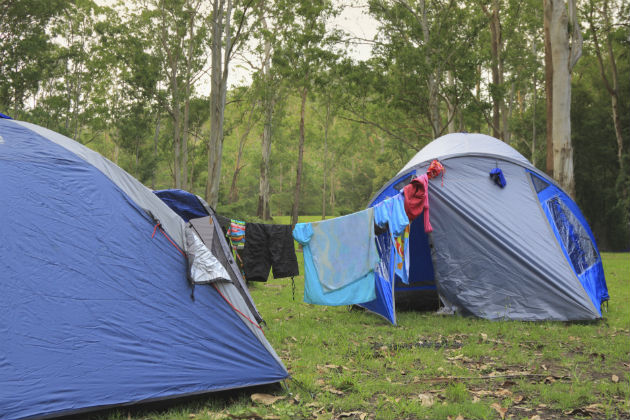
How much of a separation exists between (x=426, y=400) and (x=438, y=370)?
0.84m

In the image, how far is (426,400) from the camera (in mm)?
4008

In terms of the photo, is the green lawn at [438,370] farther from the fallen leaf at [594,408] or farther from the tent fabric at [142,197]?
the tent fabric at [142,197]

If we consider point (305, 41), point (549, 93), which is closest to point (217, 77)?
point (305, 41)

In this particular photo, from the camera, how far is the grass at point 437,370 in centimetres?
380

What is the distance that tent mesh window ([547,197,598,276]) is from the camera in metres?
7.47

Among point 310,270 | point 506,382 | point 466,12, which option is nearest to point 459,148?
point 310,270

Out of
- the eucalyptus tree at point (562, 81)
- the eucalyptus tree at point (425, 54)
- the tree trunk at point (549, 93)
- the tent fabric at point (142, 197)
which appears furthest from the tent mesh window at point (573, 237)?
the eucalyptus tree at point (425, 54)

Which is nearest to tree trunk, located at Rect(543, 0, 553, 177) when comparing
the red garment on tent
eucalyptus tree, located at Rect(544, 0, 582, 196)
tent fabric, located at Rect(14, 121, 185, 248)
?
eucalyptus tree, located at Rect(544, 0, 582, 196)

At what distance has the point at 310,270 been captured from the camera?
7039 mm

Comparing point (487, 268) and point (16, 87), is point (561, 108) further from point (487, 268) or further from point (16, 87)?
point (16, 87)

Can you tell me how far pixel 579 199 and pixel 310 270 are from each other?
2662cm

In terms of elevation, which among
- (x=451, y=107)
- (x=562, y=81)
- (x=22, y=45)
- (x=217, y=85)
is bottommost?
(x=562, y=81)

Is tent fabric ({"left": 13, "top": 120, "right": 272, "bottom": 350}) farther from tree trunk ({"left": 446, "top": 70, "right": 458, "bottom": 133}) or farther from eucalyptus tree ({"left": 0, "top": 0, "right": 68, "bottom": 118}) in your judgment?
eucalyptus tree ({"left": 0, "top": 0, "right": 68, "bottom": 118})

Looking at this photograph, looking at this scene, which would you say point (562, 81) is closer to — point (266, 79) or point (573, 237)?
point (573, 237)
